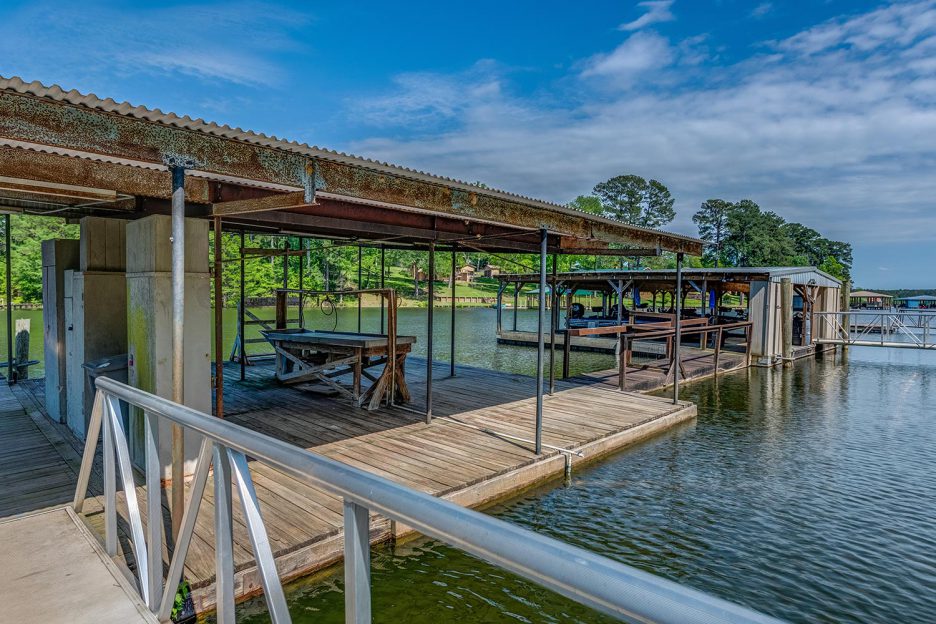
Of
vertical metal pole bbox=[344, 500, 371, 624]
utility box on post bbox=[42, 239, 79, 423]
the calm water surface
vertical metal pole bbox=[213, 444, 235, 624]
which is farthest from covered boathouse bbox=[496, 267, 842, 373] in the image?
vertical metal pole bbox=[344, 500, 371, 624]

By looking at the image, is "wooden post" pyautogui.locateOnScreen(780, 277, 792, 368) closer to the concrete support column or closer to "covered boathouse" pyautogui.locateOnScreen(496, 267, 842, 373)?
"covered boathouse" pyautogui.locateOnScreen(496, 267, 842, 373)

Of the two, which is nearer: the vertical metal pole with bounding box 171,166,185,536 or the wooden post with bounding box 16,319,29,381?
the vertical metal pole with bounding box 171,166,185,536

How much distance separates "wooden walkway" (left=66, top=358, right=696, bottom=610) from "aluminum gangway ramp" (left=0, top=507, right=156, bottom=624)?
380 mm

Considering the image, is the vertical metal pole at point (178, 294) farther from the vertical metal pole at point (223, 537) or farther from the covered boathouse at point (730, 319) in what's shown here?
the covered boathouse at point (730, 319)

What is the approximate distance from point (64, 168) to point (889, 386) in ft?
51.5

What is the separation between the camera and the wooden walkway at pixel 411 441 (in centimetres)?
385

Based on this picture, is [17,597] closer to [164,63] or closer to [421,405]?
[421,405]

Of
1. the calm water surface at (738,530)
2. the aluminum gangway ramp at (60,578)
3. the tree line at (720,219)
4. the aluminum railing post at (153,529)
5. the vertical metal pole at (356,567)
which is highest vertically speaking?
the tree line at (720,219)

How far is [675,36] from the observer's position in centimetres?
2214

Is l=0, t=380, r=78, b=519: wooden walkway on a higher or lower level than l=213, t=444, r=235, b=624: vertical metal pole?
lower

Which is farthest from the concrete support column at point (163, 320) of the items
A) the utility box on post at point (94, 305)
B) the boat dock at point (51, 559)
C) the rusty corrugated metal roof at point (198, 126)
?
the rusty corrugated metal roof at point (198, 126)

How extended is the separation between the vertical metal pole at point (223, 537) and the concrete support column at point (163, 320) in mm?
2953

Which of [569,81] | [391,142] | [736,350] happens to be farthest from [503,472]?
[391,142]

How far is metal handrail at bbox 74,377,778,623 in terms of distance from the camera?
2.67ft
